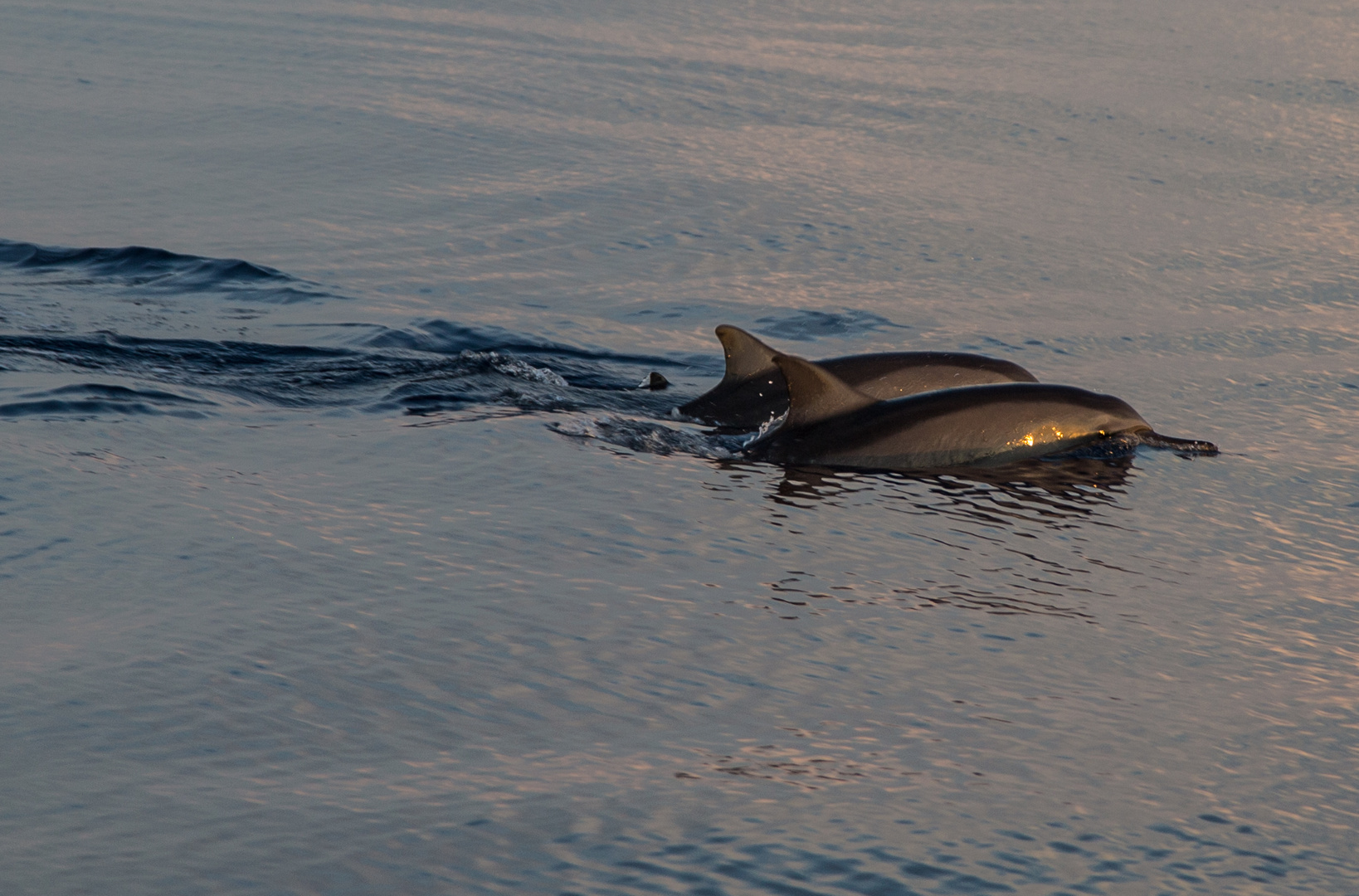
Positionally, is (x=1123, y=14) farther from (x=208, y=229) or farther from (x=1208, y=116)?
(x=208, y=229)

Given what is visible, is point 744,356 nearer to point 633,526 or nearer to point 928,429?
point 928,429

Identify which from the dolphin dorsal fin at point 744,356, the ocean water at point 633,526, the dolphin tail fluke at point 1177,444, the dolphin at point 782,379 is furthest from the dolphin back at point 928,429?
the dolphin dorsal fin at point 744,356

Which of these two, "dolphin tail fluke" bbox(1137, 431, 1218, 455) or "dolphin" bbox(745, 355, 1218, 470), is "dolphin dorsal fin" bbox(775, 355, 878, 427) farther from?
"dolphin tail fluke" bbox(1137, 431, 1218, 455)

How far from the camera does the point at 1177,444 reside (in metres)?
8.64

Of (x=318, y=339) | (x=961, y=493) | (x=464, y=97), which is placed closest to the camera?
(x=961, y=493)

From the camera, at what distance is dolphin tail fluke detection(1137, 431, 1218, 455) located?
8.62 metres

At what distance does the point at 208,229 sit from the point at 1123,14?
20113mm

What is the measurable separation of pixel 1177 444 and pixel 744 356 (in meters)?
2.47

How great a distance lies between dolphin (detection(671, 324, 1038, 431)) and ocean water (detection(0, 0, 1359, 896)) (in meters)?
0.54

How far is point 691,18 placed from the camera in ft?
87.0

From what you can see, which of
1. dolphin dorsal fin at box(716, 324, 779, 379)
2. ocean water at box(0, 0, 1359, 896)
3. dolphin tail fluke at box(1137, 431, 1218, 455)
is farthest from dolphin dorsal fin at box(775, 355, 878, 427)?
dolphin tail fluke at box(1137, 431, 1218, 455)

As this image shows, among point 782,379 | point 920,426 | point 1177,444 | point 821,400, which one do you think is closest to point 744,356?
point 782,379

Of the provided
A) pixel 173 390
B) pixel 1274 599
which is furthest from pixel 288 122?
pixel 1274 599

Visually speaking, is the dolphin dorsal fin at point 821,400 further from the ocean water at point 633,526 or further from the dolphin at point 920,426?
the ocean water at point 633,526
